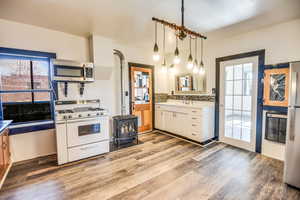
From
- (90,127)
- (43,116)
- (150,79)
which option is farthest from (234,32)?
(43,116)

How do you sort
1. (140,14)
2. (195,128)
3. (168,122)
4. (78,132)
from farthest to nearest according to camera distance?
(168,122) → (195,128) → (78,132) → (140,14)

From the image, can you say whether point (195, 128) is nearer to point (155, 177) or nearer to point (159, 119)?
point (159, 119)

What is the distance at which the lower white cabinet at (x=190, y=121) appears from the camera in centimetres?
340

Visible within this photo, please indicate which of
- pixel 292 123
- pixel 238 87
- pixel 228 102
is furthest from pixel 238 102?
pixel 292 123

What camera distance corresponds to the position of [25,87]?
9.16 feet

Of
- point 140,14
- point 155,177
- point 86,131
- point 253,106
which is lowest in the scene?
point 155,177

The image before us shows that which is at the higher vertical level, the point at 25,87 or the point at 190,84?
the point at 190,84

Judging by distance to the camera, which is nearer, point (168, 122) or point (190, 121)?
point (190, 121)

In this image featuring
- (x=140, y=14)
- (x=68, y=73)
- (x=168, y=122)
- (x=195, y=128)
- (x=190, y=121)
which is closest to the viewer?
(x=140, y=14)

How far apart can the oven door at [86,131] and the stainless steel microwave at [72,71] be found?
84cm

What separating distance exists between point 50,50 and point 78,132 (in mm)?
1757

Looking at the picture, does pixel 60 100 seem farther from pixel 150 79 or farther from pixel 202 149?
pixel 202 149

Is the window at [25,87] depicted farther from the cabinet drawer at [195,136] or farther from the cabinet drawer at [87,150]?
the cabinet drawer at [195,136]

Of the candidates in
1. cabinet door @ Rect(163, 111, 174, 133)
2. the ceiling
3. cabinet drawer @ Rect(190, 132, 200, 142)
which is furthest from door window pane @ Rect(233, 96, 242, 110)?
cabinet door @ Rect(163, 111, 174, 133)
